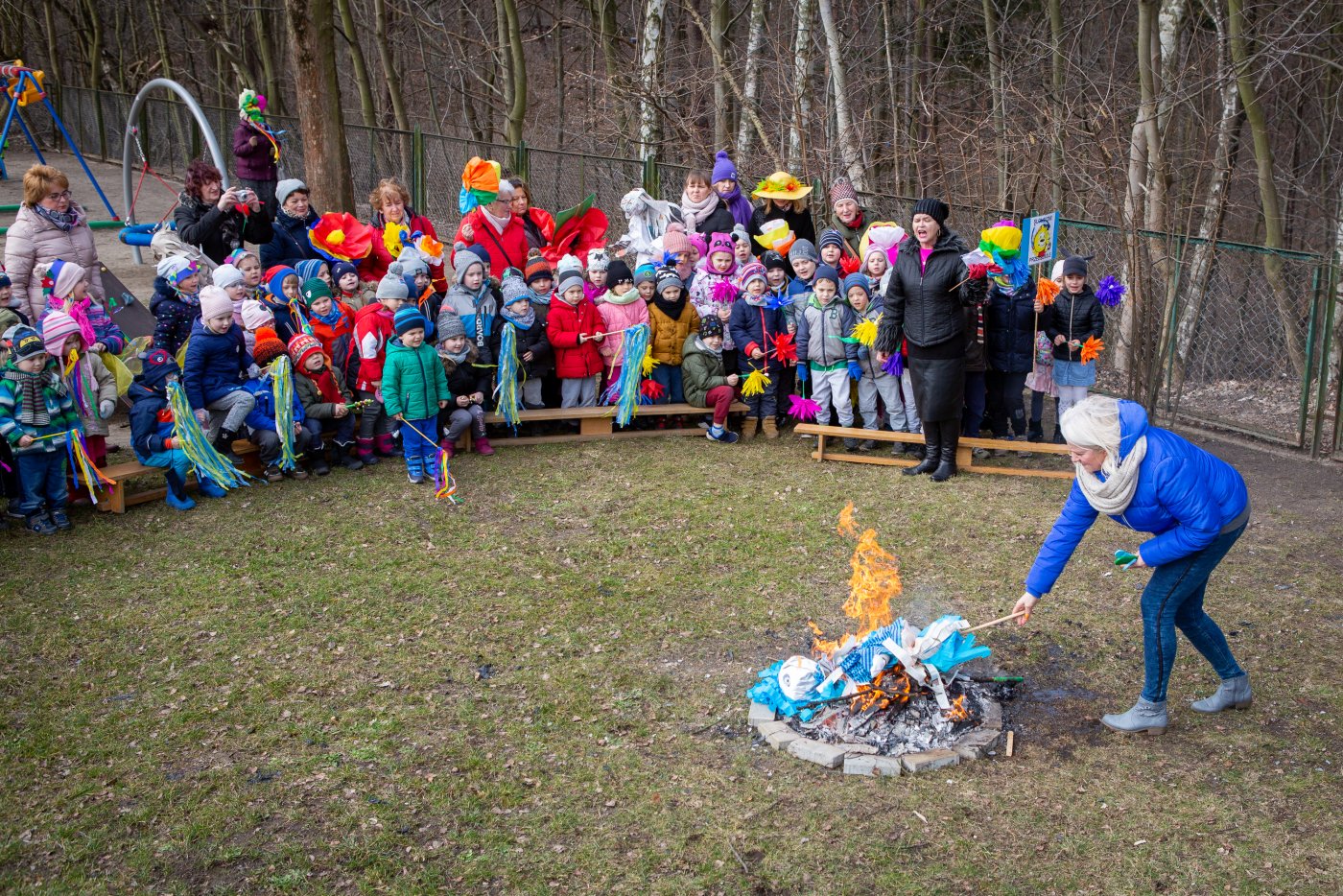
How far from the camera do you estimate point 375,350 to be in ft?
26.7

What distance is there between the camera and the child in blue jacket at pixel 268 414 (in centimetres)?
775

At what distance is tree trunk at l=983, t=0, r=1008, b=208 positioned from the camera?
12.5 meters

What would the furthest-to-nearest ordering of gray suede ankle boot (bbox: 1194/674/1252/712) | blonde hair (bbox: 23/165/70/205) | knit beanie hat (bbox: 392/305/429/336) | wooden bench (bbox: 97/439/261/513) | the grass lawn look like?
1. blonde hair (bbox: 23/165/70/205)
2. knit beanie hat (bbox: 392/305/429/336)
3. wooden bench (bbox: 97/439/261/513)
4. gray suede ankle boot (bbox: 1194/674/1252/712)
5. the grass lawn

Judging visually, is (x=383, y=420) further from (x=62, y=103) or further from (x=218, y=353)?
(x=62, y=103)

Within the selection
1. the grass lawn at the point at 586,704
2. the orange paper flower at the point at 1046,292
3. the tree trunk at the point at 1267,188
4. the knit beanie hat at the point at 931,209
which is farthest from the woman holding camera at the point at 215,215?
the tree trunk at the point at 1267,188

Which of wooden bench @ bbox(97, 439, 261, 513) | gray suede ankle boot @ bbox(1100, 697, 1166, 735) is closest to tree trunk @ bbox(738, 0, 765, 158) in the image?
wooden bench @ bbox(97, 439, 261, 513)

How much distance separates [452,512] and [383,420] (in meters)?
1.22

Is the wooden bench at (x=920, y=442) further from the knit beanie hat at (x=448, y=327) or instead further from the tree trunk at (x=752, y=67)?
the tree trunk at (x=752, y=67)

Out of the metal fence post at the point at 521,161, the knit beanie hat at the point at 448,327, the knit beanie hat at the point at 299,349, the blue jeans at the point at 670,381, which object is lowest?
the blue jeans at the point at 670,381

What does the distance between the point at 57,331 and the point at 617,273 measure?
3804 millimetres

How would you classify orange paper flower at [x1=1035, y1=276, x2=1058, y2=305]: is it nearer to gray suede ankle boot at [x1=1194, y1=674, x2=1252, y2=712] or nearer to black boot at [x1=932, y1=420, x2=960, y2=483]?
black boot at [x1=932, y1=420, x2=960, y2=483]

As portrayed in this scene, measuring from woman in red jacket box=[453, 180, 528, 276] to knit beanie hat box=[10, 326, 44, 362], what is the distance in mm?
3292

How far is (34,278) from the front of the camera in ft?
26.2

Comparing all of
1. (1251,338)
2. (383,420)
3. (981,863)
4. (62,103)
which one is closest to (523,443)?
(383,420)
